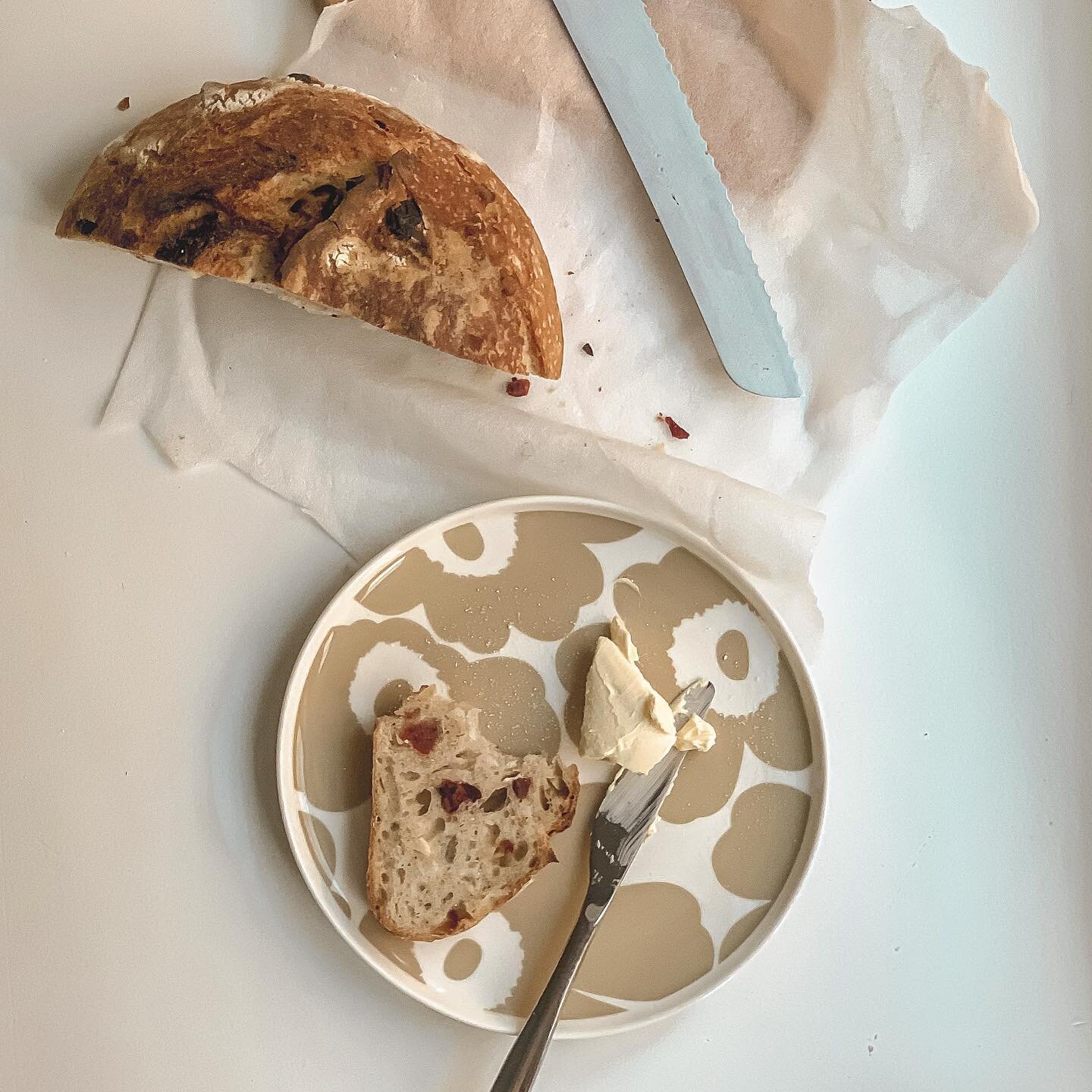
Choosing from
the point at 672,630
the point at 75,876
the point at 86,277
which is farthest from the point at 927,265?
the point at 75,876

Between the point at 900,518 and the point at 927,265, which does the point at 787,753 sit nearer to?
the point at 900,518

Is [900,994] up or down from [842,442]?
down

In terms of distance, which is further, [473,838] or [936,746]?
[936,746]

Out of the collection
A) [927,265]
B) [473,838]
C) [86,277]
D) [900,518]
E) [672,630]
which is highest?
[927,265]

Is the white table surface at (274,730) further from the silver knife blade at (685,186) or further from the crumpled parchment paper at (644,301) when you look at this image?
the silver knife blade at (685,186)

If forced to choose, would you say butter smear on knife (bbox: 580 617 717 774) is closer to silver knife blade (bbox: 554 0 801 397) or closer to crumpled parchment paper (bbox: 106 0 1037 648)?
crumpled parchment paper (bbox: 106 0 1037 648)

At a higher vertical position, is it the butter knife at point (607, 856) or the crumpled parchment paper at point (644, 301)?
the crumpled parchment paper at point (644, 301)

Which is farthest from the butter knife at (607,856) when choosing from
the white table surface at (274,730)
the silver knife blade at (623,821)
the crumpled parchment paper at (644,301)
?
the crumpled parchment paper at (644,301)

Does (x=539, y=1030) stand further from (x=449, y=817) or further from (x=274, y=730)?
(x=274, y=730)
